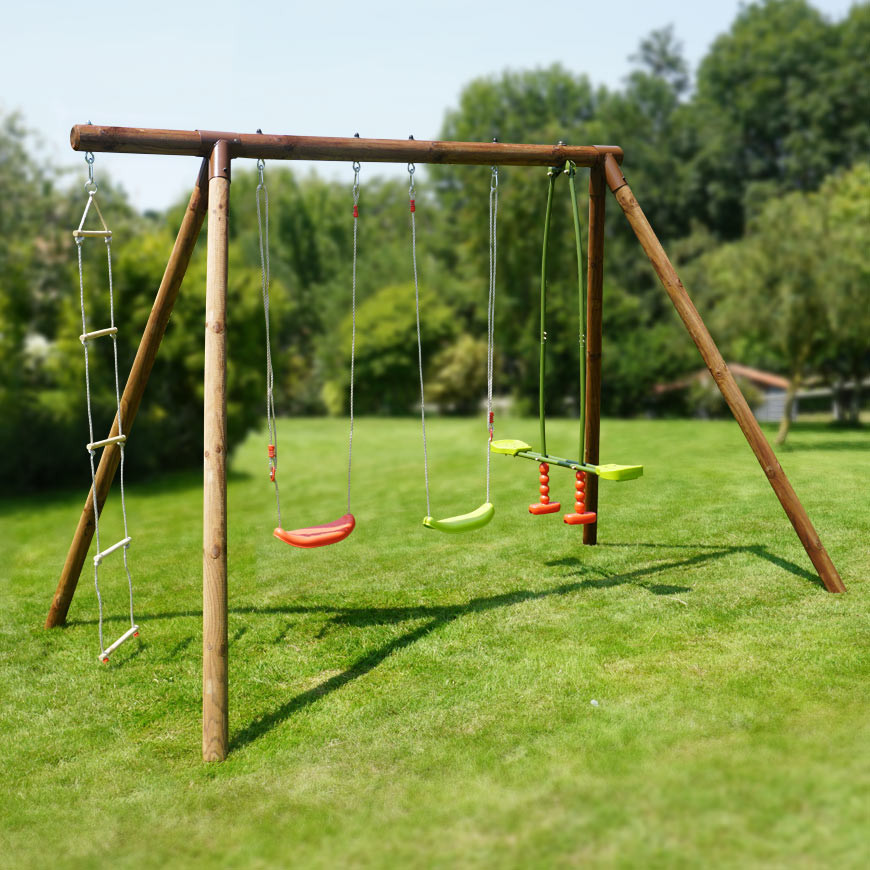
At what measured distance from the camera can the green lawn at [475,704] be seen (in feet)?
13.3

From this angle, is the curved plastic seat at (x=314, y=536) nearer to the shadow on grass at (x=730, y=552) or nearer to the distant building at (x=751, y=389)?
the shadow on grass at (x=730, y=552)

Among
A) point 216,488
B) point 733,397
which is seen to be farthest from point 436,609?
point 733,397

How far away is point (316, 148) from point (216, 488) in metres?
2.61

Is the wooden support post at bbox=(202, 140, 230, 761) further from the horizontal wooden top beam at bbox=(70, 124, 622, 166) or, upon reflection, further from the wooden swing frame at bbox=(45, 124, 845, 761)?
the horizontal wooden top beam at bbox=(70, 124, 622, 166)

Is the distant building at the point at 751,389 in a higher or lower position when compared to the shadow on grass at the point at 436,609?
higher

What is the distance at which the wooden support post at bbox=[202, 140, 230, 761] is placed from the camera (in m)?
5.01

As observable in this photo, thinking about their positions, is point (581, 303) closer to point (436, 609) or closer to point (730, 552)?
point (436, 609)

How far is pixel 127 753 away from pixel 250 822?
124 centimetres

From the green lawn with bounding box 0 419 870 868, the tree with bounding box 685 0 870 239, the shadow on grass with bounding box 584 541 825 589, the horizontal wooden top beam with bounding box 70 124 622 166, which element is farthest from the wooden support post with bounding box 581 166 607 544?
the tree with bounding box 685 0 870 239

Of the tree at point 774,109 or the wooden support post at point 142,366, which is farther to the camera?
the tree at point 774,109

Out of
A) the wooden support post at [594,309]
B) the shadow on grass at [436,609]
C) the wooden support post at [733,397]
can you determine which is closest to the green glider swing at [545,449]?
the wooden support post at [594,309]

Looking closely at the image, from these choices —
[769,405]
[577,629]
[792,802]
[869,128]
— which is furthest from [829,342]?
[869,128]

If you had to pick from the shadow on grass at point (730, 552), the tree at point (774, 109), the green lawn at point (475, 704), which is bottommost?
the green lawn at point (475, 704)

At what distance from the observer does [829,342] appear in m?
17.2
